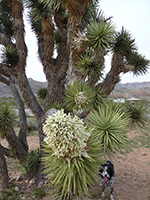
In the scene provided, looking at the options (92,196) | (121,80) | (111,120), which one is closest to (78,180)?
(111,120)

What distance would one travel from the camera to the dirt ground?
4.73 meters

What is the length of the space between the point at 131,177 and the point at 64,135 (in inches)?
259

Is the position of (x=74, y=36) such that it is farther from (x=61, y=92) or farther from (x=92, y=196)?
(x=92, y=196)

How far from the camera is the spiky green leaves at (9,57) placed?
4667 mm

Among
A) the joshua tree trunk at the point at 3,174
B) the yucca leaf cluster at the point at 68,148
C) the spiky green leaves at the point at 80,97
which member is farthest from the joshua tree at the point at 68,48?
the yucca leaf cluster at the point at 68,148

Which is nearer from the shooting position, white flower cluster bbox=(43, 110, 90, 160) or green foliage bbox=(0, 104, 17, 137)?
white flower cluster bbox=(43, 110, 90, 160)

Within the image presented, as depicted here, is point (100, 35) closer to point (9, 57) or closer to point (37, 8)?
point (37, 8)

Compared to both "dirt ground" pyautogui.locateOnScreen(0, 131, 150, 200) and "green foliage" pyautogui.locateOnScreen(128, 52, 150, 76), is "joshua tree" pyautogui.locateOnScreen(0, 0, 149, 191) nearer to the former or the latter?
"green foliage" pyautogui.locateOnScreen(128, 52, 150, 76)

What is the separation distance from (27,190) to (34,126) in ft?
28.0

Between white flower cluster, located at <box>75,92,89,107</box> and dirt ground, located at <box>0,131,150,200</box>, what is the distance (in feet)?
10.9

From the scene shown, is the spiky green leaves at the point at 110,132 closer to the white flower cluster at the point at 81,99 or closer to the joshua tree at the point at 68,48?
the white flower cluster at the point at 81,99

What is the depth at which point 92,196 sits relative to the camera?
14.5ft

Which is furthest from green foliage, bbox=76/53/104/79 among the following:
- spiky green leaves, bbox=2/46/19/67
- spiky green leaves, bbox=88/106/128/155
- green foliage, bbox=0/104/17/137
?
spiky green leaves, bbox=2/46/19/67

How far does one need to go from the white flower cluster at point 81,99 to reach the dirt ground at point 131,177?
3332 mm
